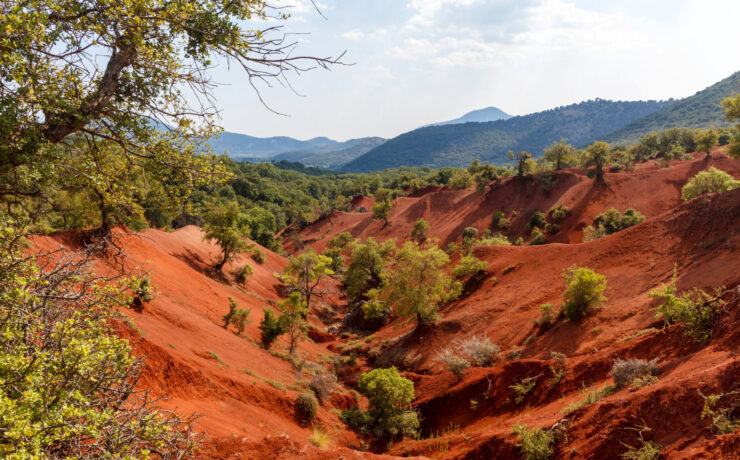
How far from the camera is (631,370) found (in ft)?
30.9

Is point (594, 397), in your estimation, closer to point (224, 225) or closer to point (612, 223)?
point (224, 225)

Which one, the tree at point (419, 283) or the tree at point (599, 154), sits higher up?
the tree at point (599, 154)

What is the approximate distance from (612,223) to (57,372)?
43.4 metres

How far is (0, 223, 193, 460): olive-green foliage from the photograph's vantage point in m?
3.28

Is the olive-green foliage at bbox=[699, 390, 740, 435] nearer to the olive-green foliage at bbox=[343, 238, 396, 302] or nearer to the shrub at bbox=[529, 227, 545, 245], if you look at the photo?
the olive-green foliage at bbox=[343, 238, 396, 302]

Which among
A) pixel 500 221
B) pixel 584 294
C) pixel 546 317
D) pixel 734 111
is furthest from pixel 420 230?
pixel 584 294

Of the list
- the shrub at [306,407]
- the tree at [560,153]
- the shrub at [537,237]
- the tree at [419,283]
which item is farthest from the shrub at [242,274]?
the tree at [560,153]

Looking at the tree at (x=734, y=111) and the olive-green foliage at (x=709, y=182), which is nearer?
the tree at (x=734, y=111)

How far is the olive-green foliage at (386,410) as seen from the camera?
14.3m

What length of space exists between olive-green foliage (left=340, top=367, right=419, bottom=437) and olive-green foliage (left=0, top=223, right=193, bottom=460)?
11055mm

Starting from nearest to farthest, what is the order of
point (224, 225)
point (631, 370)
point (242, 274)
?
point (631, 370) → point (224, 225) → point (242, 274)

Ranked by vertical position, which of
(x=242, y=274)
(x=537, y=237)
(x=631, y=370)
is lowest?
(x=242, y=274)

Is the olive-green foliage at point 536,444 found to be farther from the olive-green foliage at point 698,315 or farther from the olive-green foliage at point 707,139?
the olive-green foliage at point 707,139

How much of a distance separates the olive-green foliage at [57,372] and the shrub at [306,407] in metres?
9.99
